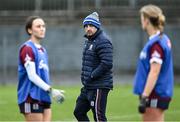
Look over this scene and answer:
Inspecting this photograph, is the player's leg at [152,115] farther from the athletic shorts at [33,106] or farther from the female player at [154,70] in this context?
the athletic shorts at [33,106]

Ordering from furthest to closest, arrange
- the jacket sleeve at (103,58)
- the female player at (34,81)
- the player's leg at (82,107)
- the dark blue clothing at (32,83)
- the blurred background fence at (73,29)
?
the blurred background fence at (73,29) → the player's leg at (82,107) → the jacket sleeve at (103,58) → the dark blue clothing at (32,83) → the female player at (34,81)

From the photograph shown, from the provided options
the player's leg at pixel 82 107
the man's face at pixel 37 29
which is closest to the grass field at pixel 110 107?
the player's leg at pixel 82 107

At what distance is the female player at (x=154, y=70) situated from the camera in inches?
341

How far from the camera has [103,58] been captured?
36.3 ft

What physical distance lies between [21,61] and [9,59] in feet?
64.2

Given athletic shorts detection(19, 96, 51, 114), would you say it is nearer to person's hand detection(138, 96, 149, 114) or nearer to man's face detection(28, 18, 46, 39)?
man's face detection(28, 18, 46, 39)

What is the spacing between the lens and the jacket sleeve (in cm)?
1102

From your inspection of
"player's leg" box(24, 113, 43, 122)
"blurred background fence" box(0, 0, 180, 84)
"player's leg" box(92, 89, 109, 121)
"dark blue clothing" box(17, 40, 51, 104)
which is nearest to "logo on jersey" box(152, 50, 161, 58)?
"dark blue clothing" box(17, 40, 51, 104)

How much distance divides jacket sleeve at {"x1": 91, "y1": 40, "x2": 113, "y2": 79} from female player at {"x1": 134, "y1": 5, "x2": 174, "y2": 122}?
2.25 meters

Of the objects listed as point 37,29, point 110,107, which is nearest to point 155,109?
point 37,29

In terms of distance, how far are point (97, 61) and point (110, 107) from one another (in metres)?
7.15

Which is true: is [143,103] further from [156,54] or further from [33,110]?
[33,110]

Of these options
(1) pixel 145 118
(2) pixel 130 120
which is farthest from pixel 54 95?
(2) pixel 130 120

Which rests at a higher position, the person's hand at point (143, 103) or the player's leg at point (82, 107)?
the person's hand at point (143, 103)
